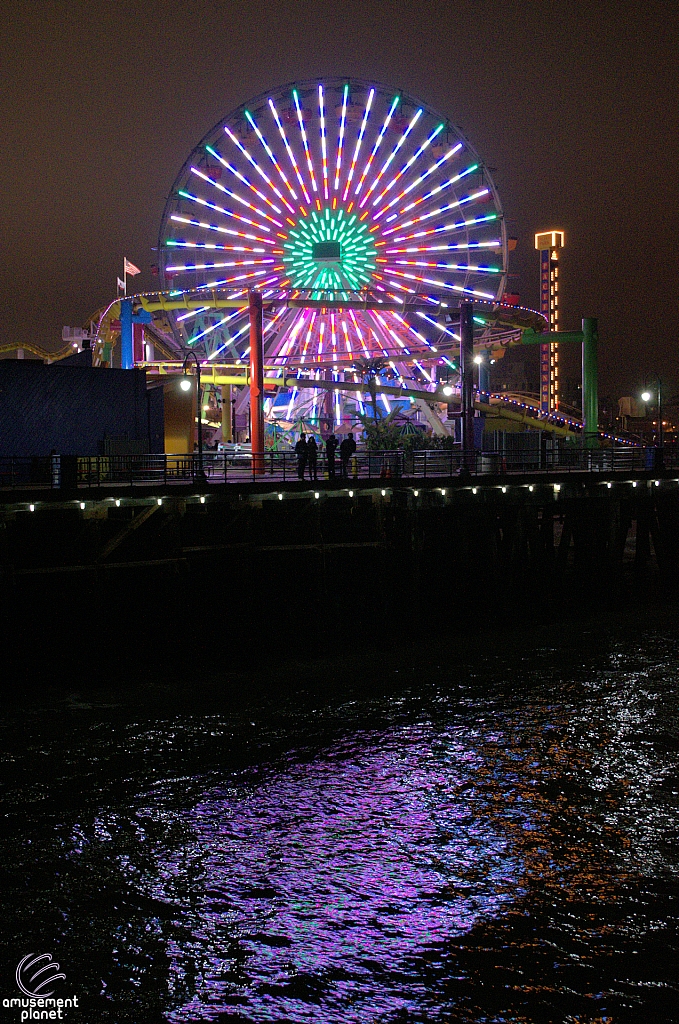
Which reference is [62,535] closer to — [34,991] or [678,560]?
[34,991]

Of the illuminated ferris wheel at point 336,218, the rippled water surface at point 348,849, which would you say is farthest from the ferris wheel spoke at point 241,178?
the rippled water surface at point 348,849

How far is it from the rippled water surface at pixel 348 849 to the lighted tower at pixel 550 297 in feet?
328

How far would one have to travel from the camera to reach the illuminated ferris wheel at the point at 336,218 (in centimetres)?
6066

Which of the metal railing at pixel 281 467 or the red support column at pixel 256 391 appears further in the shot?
the red support column at pixel 256 391

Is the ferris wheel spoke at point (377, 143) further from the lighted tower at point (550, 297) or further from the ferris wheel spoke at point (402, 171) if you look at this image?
the lighted tower at point (550, 297)

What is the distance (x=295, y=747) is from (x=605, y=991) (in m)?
8.77

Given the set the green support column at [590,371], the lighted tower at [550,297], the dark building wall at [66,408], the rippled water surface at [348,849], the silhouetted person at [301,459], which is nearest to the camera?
the rippled water surface at [348,849]

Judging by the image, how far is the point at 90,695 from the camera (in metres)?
22.1

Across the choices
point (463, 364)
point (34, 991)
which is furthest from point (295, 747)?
point (463, 364)

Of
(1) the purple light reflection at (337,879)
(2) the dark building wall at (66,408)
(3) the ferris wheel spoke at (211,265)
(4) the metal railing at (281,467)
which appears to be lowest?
(1) the purple light reflection at (337,879)

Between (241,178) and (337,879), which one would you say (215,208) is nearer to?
(241,178)

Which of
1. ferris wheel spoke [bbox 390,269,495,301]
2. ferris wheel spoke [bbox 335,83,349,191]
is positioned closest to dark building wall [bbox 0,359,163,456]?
ferris wheel spoke [bbox 390,269,495,301]

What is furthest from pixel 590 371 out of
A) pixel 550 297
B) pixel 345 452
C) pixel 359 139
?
pixel 550 297

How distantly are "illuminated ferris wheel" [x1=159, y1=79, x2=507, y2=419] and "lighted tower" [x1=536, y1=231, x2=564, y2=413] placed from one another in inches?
2282
